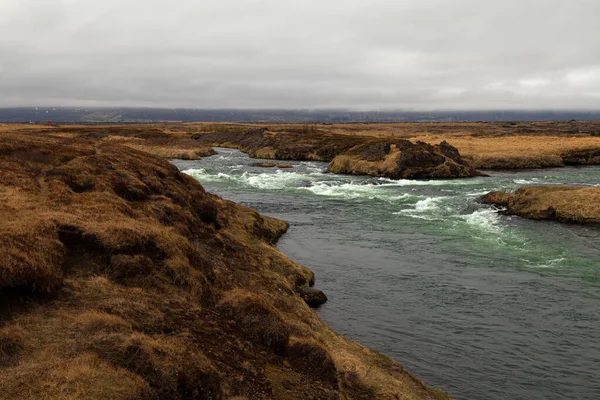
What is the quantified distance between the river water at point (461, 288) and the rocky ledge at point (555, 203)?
5.67ft

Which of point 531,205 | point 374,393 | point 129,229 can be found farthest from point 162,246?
point 531,205

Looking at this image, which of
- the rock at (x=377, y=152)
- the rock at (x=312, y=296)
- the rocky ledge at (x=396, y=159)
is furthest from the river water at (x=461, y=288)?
the rock at (x=377, y=152)

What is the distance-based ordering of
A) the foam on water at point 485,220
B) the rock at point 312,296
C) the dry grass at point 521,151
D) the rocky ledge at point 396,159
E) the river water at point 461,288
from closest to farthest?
the river water at point 461,288 < the rock at point 312,296 < the foam on water at point 485,220 < the rocky ledge at point 396,159 < the dry grass at point 521,151

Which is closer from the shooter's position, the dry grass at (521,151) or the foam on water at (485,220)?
the foam on water at (485,220)

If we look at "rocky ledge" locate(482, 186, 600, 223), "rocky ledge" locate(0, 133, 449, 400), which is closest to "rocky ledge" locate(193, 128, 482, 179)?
"rocky ledge" locate(482, 186, 600, 223)

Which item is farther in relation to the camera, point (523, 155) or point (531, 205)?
point (523, 155)

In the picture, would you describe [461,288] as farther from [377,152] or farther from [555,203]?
[377,152]

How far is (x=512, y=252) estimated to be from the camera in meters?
34.0

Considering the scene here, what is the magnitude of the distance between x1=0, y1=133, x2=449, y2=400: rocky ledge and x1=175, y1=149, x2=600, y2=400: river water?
134 inches

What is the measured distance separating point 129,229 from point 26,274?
4.94m

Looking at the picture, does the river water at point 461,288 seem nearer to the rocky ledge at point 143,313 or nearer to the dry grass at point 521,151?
the rocky ledge at point 143,313

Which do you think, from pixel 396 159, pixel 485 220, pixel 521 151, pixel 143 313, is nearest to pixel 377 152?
pixel 396 159

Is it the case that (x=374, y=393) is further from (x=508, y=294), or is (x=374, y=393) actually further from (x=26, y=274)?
(x=508, y=294)

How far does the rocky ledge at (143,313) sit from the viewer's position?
11.8m
